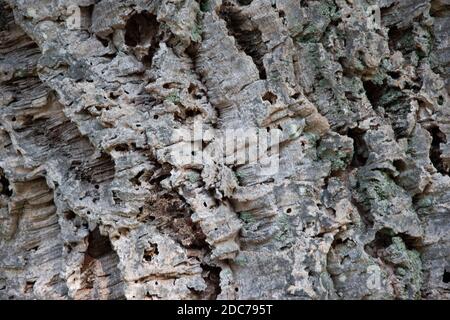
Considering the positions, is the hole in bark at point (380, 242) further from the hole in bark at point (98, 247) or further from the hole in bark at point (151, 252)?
the hole in bark at point (98, 247)

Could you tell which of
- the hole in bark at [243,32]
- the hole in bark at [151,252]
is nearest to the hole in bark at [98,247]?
the hole in bark at [151,252]

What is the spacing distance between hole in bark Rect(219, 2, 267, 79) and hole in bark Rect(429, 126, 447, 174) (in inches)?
82.0

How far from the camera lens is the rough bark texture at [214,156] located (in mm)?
4707

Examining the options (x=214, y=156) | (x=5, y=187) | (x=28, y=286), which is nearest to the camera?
(x=214, y=156)

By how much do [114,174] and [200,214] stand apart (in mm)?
947

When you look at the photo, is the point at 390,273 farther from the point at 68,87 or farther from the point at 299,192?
the point at 68,87

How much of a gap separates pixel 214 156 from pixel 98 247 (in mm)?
1418

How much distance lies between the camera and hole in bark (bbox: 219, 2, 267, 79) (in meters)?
5.29

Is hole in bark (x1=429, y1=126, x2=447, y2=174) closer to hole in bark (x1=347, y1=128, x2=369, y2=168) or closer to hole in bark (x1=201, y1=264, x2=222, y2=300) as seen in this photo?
hole in bark (x1=347, y1=128, x2=369, y2=168)

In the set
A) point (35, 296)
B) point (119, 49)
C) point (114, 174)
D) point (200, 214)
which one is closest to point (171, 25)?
point (119, 49)

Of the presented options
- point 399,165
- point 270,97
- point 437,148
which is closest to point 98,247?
point 270,97

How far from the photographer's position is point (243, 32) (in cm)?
537

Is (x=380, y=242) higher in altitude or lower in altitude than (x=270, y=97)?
lower

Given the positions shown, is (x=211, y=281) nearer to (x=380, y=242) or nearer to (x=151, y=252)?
(x=151, y=252)
